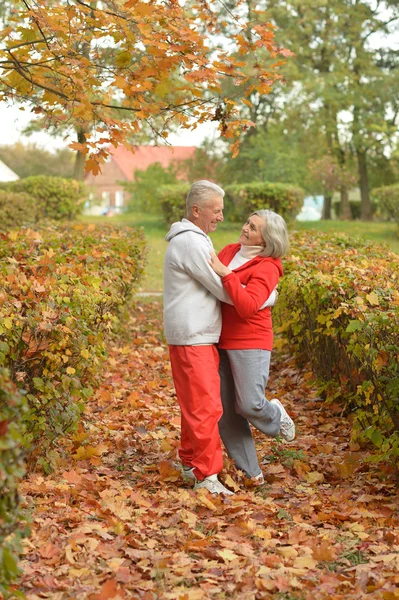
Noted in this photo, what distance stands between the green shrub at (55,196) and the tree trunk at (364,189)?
39.1 ft

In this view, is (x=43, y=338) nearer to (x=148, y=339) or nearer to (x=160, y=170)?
(x=148, y=339)

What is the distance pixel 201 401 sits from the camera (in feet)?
15.5

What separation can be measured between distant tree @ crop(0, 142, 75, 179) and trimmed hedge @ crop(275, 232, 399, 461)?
4917cm

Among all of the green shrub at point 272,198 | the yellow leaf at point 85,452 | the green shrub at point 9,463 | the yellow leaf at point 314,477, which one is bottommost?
the yellow leaf at point 314,477

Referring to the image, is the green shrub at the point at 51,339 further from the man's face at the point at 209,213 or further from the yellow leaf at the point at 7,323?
the man's face at the point at 209,213

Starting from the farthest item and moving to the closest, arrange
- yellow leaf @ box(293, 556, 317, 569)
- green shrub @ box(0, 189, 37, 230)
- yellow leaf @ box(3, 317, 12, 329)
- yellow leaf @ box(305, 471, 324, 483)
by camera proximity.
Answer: green shrub @ box(0, 189, 37, 230)
yellow leaf @ box(305, 471, 324, 483)
yellow leaf @ box(3, 317, 12, 329)
yellow leaf @ box(293, 556, 317, 569)

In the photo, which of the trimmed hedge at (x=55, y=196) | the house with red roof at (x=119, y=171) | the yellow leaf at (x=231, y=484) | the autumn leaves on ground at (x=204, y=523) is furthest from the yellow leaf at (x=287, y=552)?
the house with red roof at (x=119, y=171)

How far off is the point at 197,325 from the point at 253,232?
0.62m

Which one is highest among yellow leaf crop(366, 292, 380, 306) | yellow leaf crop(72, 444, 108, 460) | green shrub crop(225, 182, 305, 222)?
green shrub crop(225, 182, 305, 222)

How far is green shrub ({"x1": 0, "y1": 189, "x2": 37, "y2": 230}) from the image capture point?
22.1 metres

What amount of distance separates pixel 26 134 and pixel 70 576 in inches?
1227

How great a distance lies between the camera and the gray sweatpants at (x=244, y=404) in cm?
485

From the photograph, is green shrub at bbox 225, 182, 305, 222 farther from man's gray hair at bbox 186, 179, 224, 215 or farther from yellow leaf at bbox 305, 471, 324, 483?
man's gray hair at bbox 186, 179, 224, 215

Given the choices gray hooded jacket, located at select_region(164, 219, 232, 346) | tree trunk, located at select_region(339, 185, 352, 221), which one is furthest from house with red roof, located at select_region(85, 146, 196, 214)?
gray hooded jacket, located at select_region(164, 219, 232, 346)
